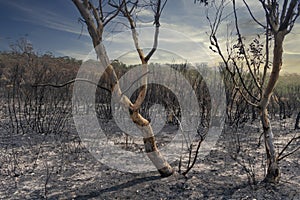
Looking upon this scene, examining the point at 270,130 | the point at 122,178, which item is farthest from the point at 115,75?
the point at 270,130

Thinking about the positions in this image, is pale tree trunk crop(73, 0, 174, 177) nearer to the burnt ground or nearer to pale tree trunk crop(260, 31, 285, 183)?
the burnt ground

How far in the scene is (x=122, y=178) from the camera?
265 cm

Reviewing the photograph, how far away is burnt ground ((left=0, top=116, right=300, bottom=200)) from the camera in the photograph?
7.47ft

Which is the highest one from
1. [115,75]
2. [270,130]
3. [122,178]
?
[115,75]

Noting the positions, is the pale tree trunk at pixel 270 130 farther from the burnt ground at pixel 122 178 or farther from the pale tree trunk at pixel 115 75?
the pale tree trunk at pixel 115 75

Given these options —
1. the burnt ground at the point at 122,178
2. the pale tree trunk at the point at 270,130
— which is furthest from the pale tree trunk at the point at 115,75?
the pale tree trunk at the point at 270,130

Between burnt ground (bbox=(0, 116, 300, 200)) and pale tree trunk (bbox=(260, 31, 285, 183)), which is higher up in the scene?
pale tree trunk (bbox=(260, 31, 285, 183))

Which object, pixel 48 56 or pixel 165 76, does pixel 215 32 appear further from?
pixel 48 56

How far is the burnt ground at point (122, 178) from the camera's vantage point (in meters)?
2.28

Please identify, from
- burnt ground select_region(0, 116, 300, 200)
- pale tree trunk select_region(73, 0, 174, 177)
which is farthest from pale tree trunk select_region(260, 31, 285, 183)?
pale tree trunk select_region(73, 0, 174, 177)

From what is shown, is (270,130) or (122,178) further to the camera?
(122,178)

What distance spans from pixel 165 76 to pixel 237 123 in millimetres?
1908

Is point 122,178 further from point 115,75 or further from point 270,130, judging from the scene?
point 270,130

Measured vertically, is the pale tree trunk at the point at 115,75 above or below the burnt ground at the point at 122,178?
above
